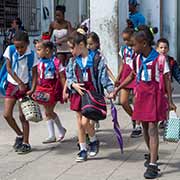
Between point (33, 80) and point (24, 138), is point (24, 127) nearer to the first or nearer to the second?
point (24, 138)

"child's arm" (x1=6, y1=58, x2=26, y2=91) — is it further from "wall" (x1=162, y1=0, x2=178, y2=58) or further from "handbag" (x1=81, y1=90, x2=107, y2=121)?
"wall" (x1=162, y1=0, x2=178, y2=58)

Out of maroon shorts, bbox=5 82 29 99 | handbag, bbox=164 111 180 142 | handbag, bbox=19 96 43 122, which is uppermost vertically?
maroon shorts, bbox=5 82 29 99

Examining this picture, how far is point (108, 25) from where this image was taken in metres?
11.1

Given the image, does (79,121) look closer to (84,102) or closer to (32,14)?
(84,102)

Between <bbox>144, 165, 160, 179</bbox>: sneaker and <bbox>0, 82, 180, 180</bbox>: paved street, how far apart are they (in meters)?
0.07

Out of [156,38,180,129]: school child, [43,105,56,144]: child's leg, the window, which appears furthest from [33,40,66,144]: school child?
the window

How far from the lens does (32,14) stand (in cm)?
1894

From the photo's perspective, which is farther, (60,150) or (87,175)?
(60,150)

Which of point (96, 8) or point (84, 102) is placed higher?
point (96, 8)

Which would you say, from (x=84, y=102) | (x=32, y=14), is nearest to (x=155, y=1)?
(x=32, y=14)

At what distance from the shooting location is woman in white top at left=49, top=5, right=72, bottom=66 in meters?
11.5

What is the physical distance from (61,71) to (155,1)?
34.7ft

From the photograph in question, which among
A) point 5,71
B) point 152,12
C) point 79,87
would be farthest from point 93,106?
point 152,12

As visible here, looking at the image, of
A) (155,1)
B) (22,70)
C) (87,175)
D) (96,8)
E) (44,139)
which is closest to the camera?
(87,175)
